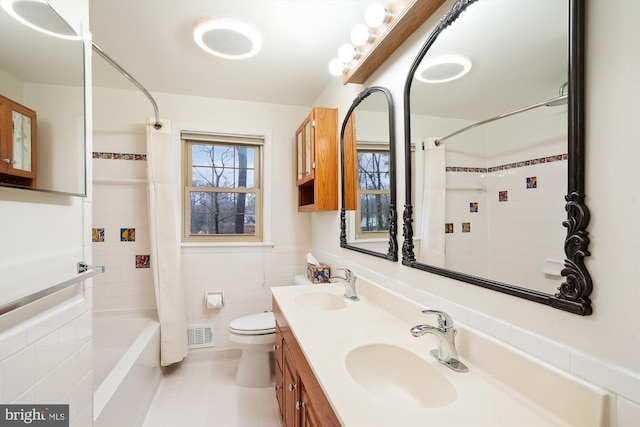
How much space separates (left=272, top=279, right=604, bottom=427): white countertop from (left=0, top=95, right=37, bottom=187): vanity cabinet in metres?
1.01

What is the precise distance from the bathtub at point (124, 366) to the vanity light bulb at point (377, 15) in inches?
84.4

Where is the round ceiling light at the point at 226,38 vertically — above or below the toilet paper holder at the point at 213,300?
above

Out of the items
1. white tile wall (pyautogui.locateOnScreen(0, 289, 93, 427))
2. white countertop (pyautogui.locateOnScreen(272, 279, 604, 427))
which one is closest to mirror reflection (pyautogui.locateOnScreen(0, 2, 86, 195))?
white tile wall (pyautogui.locateOnScreen(0, 289, 93, 427))

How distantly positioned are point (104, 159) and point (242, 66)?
1428mm

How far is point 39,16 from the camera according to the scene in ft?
2.92

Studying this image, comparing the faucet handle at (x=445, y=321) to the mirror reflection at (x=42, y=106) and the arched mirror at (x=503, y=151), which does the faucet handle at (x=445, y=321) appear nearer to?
the arched mirror at (x=503, y=151)

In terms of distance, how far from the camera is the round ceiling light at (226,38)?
157 centimetres

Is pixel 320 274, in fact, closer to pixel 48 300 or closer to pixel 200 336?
pixel 200 336

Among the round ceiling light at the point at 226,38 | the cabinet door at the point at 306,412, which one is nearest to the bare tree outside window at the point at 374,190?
the cabinet door at the point at 306,412

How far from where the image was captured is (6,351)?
774 millimetres

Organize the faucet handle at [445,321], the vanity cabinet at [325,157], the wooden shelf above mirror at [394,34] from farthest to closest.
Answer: the vanity cabinet at [325,157], the wooden shelf above mirror at [394,34], the faucet handle at [445,321]

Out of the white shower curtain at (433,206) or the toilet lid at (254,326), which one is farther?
the toilet lid at (254,326)

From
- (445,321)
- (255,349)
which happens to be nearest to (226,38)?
(445,321)

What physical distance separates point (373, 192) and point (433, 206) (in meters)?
0.48
